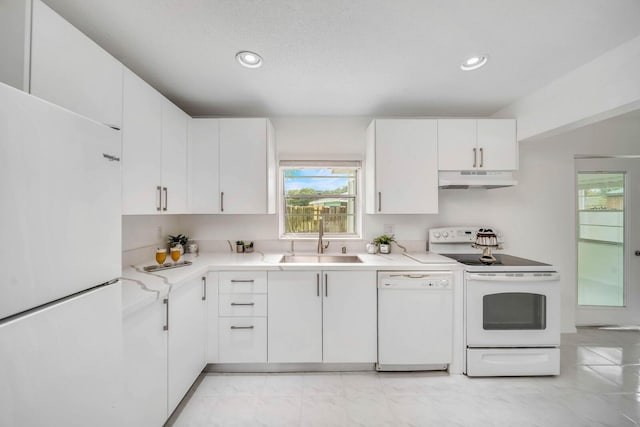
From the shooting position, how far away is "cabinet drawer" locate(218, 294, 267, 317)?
6.77ft

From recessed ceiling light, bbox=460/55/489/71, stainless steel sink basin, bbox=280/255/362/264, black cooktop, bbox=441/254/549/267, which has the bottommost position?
stainless steel sink basin, bbox=280/255/362/264

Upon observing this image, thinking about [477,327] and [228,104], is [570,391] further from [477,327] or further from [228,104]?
[228,104]

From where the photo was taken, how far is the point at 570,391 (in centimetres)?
189

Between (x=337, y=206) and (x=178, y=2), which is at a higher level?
(x=178, y=2)

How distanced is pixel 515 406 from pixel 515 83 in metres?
2.39

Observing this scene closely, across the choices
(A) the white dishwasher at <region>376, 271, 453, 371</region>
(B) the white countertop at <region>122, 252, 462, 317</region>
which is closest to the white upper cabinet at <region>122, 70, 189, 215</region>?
(B) the white countertop at <region>122, 252, 462, 317</region>

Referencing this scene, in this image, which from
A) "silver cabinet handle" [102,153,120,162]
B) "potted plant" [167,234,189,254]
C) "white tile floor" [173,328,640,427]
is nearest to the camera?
"silver cabinet handle" [102,153,120,162]

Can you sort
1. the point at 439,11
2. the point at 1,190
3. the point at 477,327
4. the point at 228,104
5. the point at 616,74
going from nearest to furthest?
1. the point at 1,190
2. the point at 439,11
3. the point at 616,74
4. the point at 477,327
5. the point at 228,104

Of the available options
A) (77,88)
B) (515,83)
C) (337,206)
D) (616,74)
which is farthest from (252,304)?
(616,74)

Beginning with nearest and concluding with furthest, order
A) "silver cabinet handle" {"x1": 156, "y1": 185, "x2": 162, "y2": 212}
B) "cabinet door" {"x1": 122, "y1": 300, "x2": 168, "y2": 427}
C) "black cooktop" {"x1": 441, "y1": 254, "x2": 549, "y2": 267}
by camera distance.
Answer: "cabinet door" {"x1": 122, "y1": 300, "x2": 168, "y2": 427} → "silver cabinet handle" {"x1": 156, "y1": 185, "x2": 162, "y2": 212} → "black cooktop" {"x1": 441, "y1": 254, "x2": 549, "y2": 267}

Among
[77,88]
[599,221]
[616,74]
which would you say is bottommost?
[599,221]

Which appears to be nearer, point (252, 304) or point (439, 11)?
point (439, 11)

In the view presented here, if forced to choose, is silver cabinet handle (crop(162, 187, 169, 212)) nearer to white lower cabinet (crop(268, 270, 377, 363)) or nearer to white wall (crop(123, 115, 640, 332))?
white wall (crop(123, 115, 640, 332))

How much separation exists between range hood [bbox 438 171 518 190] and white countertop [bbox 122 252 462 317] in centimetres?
70
